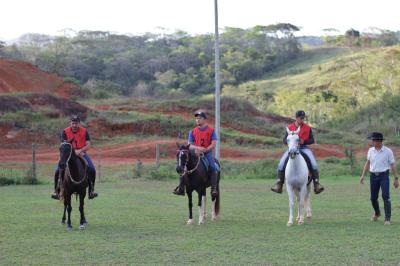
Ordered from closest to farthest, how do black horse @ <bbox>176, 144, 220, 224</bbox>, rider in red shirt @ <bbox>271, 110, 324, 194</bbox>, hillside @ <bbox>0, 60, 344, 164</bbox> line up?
black horse @ <bbox>176, 144, 220, 224</bbox>
rider in red shirt @ <bbox>271, 110, 324, 194</bbox>
hillside @ <bbox>0, 60, 344, 164</bbox>

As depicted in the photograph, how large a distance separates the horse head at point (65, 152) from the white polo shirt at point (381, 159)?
624 cm

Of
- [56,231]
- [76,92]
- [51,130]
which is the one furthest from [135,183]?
[76,92]

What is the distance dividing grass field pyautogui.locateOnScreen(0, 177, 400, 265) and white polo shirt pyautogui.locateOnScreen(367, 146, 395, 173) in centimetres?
116

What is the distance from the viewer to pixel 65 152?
46.8 ft

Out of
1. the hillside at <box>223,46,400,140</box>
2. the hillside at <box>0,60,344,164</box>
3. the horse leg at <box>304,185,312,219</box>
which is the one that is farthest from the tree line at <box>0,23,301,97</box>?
the horse leg at <box>304,185,312,219</box>

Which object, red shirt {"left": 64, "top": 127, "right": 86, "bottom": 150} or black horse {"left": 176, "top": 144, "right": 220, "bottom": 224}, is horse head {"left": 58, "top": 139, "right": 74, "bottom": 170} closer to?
red shirt {"left": 64, "top": 127, "right": 86, "bottom": 150}

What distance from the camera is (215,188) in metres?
16.0

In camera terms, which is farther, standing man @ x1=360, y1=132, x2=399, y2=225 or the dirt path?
the dirt path

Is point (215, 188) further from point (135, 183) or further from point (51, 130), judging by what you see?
point (51, 130)

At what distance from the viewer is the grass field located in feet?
36.0

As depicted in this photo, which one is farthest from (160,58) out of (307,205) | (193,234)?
(193,234)

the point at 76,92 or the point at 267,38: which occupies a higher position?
the point at 267,38

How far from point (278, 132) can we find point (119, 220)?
139 feet

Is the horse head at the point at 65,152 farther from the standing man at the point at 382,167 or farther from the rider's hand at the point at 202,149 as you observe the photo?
the standing man at the point at 382,167
